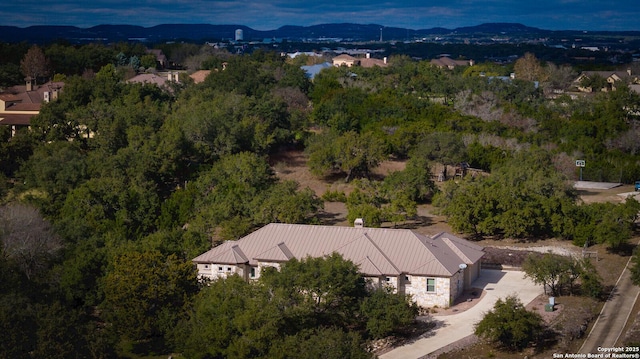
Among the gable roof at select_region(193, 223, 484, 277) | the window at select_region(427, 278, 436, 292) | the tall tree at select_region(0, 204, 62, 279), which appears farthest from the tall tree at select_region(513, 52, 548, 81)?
the tall tree at select_region(0, 204, 62, 279)

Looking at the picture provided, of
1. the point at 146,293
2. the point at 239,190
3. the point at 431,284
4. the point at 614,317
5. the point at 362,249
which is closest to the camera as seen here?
the point at 146,293

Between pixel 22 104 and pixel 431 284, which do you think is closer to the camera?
pixel 431 284

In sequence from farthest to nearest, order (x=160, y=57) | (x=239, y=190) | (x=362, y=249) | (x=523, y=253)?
1. (x=160, y=57)
2. (x=239, y=190)
3. (x=523, y=253)
4. (x=362, y=249)

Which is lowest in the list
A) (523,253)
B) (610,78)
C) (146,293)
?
(523,253)

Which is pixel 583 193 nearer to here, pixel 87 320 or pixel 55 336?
pixel 87 320

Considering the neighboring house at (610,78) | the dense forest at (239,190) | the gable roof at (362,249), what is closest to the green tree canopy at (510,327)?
the dense forest at (239,190)

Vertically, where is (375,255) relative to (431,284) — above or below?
above

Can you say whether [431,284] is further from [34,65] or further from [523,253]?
[34,65]

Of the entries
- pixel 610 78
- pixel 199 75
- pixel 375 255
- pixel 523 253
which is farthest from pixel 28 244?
pixel 610 78
